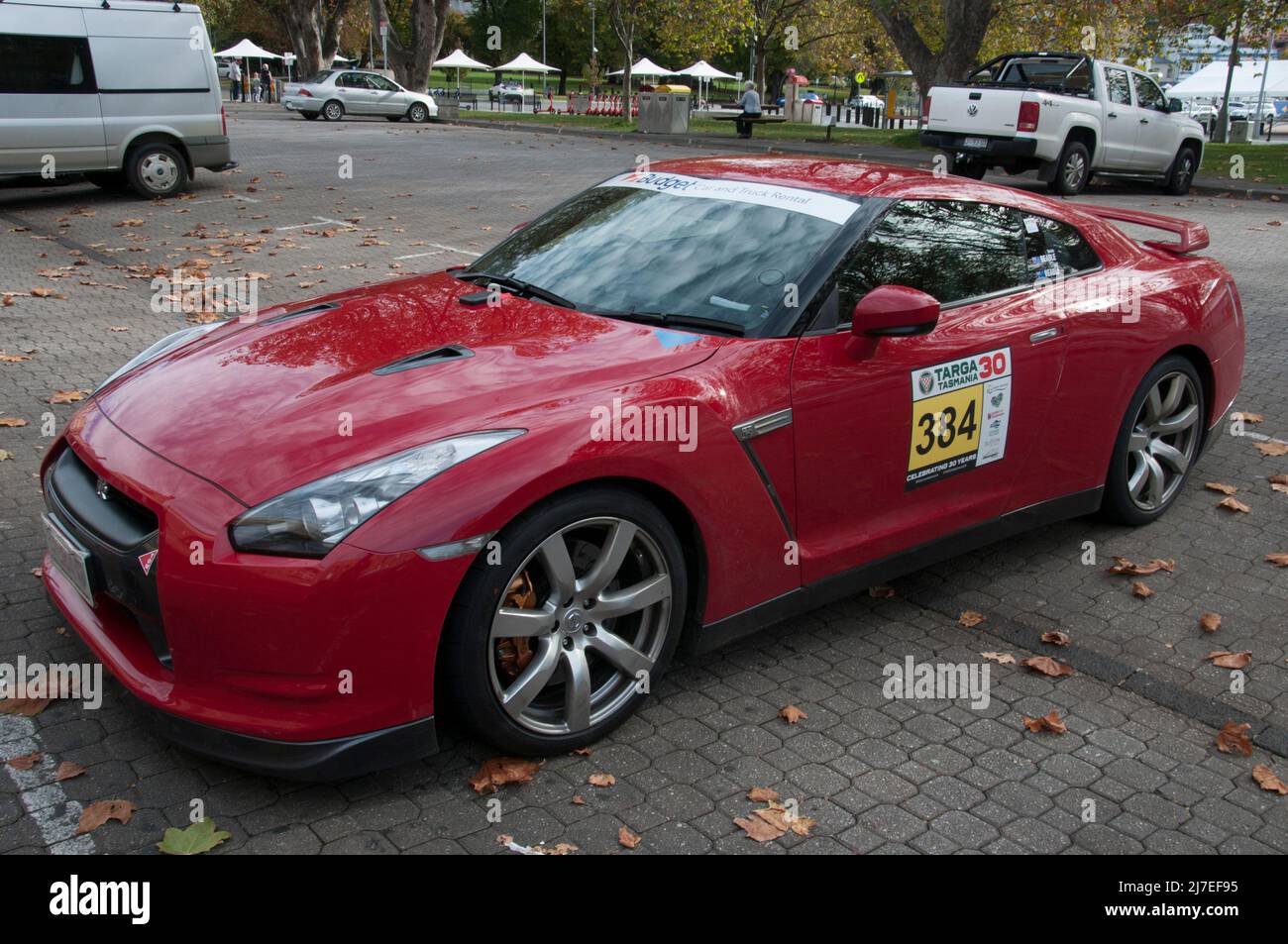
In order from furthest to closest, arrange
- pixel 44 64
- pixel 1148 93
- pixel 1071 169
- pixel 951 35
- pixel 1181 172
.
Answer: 1. pixel 951 35
2. pixel 1181 172
3. pixel 1148 93
4. pixel 1071 169
5. pixel 44 64

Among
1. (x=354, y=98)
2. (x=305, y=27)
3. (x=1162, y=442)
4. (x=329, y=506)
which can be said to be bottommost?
(x=1162, y=442)

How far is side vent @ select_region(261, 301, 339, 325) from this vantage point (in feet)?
13.9

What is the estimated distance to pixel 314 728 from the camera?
9.73ft

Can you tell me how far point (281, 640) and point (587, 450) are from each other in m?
0.94

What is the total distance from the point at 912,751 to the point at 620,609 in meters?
1.01

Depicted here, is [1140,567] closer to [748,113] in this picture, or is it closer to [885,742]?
[885,742]

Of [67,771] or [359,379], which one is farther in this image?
[359,379]

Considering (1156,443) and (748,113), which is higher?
(748,113)

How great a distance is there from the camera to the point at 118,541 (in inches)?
126

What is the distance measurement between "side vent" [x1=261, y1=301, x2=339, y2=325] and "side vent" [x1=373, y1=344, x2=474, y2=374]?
821 millimetres

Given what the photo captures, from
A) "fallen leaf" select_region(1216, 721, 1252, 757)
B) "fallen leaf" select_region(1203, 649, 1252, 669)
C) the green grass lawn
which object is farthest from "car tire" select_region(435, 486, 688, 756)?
the green grass lawn

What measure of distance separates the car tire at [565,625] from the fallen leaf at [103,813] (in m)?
0.87

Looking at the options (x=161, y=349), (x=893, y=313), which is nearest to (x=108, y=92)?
(x=161, y=349)

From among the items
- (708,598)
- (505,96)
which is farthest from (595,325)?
(505,96)
